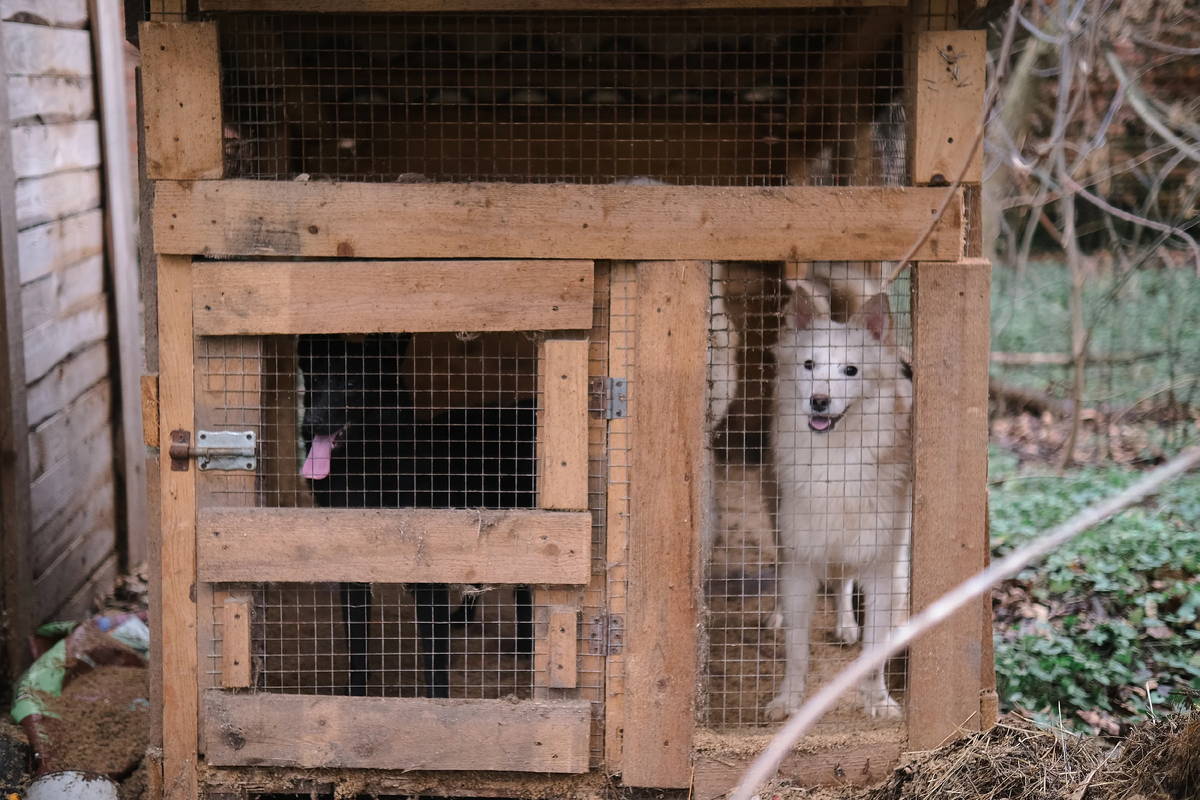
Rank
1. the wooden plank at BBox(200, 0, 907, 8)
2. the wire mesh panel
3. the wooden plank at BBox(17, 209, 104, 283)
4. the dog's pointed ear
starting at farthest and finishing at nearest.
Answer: the wooden plank at BBox(17, 209, 104, 283)
the dog's pointed ear
the wire mesh panel
the wooden plank at BBox(200, 0, 907, 8)

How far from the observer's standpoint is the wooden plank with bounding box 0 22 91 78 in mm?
3986

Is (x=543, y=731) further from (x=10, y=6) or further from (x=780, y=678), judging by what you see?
(x=10, y=6)

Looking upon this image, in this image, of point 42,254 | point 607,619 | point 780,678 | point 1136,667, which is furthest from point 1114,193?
point 42,254

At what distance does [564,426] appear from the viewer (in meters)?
2.98

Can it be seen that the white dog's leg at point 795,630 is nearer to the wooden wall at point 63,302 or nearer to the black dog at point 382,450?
the black dog at point 382,450

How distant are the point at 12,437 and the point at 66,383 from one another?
0.70m

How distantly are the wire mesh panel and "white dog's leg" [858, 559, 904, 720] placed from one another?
1.52m

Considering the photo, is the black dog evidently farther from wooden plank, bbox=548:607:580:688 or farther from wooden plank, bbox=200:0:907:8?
wooden plank, bbox=200:0:907:8

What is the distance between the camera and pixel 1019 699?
12.8ft

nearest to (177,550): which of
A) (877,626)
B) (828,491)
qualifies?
(828,491)

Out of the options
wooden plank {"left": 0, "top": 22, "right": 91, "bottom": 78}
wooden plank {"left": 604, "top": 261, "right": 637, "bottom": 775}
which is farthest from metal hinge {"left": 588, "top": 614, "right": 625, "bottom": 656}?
wooden plank {"left": 0, "top": 22, "right": 91, "bottom": 78}

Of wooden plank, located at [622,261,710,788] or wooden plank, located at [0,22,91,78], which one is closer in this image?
wooden plank, located at [622,261,710,788]

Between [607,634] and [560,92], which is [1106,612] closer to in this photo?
[607,634]

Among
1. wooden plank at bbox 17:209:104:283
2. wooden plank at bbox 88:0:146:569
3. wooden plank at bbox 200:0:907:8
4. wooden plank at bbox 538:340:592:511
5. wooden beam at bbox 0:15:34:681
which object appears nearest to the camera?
wooden plank at bbox 200:0:907:8
